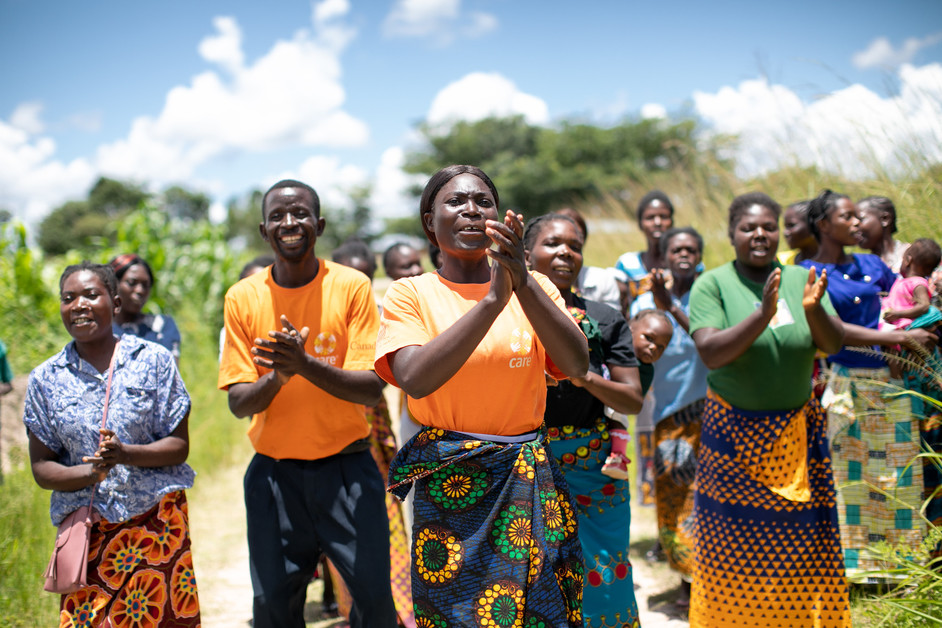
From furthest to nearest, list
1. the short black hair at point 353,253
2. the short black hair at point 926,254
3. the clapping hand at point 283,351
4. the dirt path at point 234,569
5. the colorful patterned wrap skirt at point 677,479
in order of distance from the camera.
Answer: the short black hair at point 353,253 → the dirt path at point 234,569 → the colorful patterned wrap skirt at point 677,479 → the short black hair at point 926,254 → the clapping hand at point 283,351

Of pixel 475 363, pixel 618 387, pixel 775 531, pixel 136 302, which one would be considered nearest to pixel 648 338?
pixel 618 387

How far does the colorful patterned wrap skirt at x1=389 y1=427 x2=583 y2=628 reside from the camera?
Result: 7.14 ft

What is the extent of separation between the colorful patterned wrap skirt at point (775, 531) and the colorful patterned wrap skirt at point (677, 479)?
0.89 meters

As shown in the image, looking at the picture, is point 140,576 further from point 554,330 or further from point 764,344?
point 764,344

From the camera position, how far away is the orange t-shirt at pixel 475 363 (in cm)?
223

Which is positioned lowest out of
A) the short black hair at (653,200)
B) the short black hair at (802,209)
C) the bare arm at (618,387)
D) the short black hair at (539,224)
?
the bare arm at (618,387)

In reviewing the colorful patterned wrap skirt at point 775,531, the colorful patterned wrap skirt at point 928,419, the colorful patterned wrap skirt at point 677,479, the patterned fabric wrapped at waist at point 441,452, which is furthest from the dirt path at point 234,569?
the patterned fabric wrapped at waist at point 441,452

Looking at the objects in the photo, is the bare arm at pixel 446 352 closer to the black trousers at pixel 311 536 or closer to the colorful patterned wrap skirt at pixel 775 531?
the black trousers at pixel 311 536

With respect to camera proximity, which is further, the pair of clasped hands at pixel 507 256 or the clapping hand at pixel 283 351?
the clapping hand at pixel 283 351

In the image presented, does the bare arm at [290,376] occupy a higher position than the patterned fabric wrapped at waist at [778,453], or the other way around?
the bare arm at [290,376]

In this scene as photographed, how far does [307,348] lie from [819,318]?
225 centimetres

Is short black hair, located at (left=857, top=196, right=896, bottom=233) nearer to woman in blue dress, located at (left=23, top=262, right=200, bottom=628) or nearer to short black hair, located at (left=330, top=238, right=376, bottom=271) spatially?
short black hair, located at (left=330, top=238, right=376, bottom=271)

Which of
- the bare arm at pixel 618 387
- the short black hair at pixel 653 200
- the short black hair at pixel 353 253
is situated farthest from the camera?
the short black hair at pixel 653 200

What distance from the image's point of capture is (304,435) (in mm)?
3031
